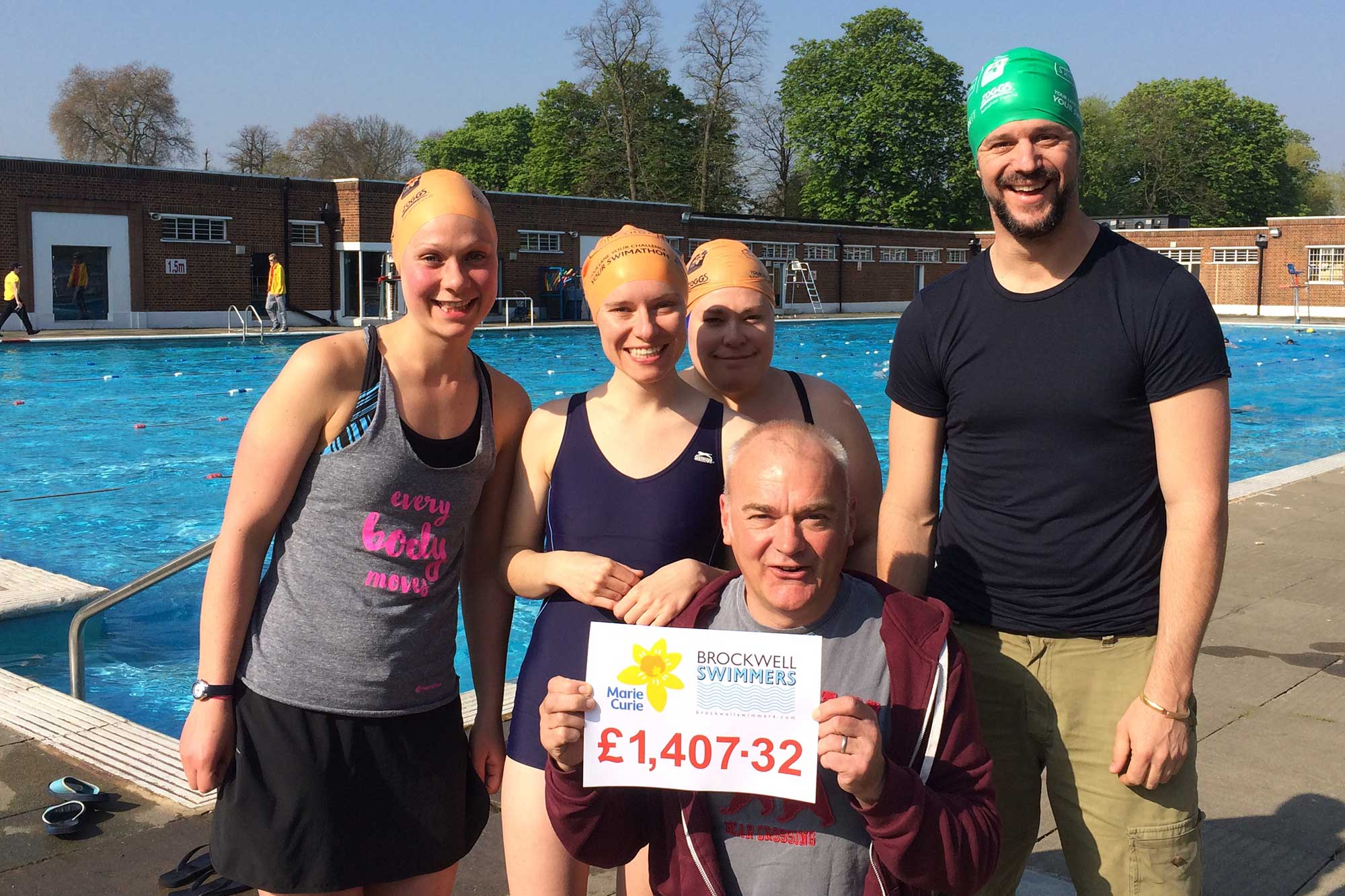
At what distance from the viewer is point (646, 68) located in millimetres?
61625

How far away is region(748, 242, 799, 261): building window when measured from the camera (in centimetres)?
4975

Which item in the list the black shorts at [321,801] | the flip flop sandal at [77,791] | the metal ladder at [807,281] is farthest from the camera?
the metal ladder at [807,281]

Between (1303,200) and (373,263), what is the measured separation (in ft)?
241

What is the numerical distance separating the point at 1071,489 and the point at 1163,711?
1.64ft

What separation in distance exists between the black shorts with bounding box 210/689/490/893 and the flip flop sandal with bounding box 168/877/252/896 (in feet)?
3.99

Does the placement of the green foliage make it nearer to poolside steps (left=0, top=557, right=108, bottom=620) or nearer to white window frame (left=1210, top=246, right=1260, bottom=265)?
white window frame (left=1210, top=246, right=1260, bottom=265)

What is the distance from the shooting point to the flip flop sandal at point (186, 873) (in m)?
3.72

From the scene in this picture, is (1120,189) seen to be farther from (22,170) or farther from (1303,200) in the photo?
(22,170)

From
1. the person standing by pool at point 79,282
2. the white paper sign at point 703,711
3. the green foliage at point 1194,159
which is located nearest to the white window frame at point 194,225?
the person standing by pool at point 79,282

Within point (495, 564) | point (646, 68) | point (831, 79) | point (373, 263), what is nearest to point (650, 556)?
point (495, 564)

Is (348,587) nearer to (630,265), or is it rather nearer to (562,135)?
(630,265)

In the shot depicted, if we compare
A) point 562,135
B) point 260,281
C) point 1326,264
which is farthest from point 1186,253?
point 260,281

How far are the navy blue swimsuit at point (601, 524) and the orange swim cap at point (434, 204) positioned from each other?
0.54 metres

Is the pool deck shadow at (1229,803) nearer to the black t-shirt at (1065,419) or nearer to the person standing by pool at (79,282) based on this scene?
the black t-shirt at (1065,419)
